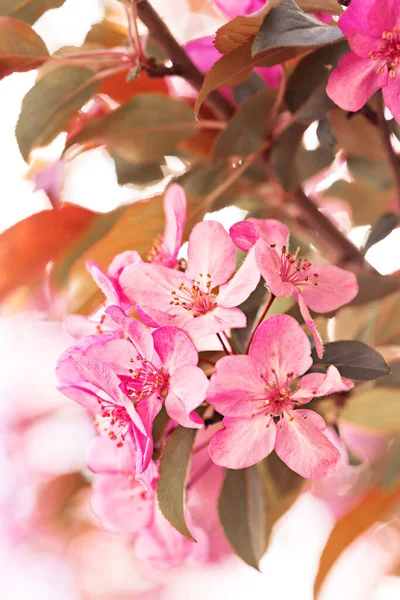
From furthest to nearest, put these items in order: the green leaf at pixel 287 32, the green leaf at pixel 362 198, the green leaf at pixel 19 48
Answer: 1. the green leaf at pixel 362 198
2. the green leaf at pixel 19 48
3. the green leaf at pixel 287 32

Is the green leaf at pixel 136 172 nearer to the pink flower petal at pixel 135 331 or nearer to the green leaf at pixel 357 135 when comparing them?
the green leaf at pixel 357 135

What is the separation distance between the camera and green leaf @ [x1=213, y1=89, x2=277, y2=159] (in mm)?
458

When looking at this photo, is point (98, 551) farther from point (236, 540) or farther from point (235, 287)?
point (235, 287)

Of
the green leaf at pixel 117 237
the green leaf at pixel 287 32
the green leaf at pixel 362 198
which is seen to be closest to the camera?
the green leaf at pixel 287 32

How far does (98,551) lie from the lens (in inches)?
41.9

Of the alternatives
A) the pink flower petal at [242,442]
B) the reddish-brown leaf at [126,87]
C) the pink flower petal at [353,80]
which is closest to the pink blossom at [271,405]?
the pink flower petal at [242,442]

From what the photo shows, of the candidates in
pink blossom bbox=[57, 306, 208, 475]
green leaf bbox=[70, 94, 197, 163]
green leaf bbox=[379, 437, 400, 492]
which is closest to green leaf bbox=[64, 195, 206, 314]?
green leaf bbox=[70, 94, 197, 163]

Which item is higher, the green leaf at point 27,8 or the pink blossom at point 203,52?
the green leaf at point 27,8

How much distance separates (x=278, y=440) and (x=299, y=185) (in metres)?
0.26

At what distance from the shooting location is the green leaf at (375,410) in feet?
1.79

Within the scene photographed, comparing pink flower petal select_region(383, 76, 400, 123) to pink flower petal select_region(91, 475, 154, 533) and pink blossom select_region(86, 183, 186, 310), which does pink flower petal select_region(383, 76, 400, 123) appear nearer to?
pink blossom select_region(86, 183, 186, 310)

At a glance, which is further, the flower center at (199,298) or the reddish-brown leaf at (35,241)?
the reddish-brown leaf at (35,241)

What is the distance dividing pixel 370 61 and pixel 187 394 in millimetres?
173

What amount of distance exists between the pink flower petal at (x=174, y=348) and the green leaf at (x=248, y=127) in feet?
0.63
